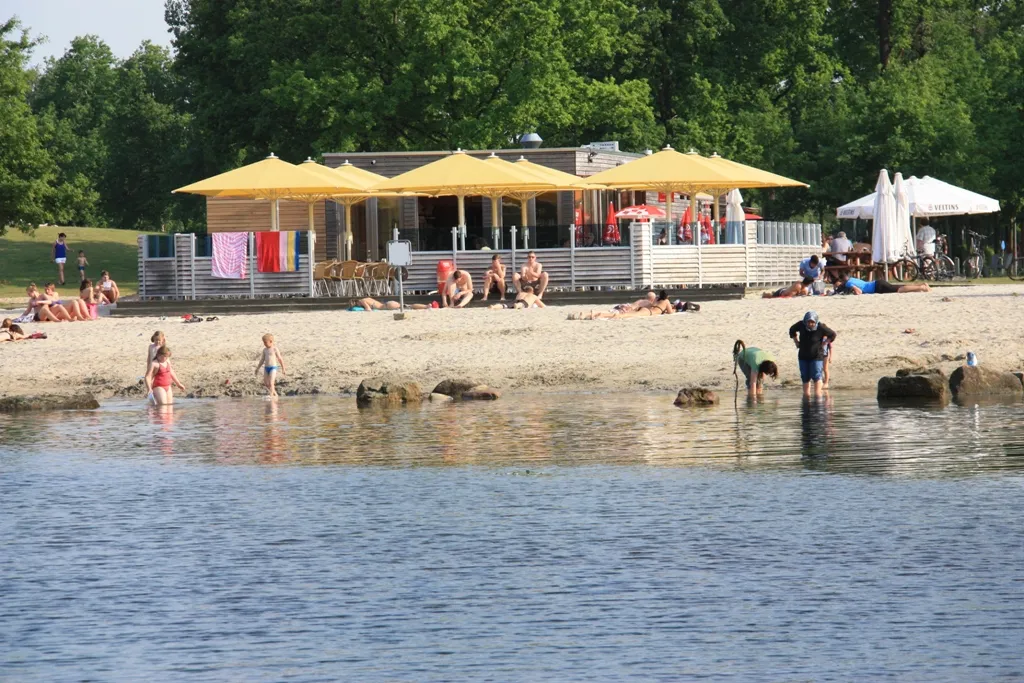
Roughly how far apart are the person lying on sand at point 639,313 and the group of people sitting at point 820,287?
2873mm

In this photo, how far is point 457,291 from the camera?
32.8 meters

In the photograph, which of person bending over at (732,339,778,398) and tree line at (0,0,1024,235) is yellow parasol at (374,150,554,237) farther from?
tree line at (0,0,1024,235)

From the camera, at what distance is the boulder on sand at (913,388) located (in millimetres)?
22484

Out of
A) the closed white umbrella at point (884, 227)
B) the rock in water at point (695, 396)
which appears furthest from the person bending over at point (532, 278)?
the rock in water at point (695, 396)

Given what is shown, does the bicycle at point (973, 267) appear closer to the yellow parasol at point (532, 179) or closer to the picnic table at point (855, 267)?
the picnic table at point (855, 267)

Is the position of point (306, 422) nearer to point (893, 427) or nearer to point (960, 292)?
point (893, 427)

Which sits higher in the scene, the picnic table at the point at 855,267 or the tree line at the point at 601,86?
the tree line at the point at 601,86

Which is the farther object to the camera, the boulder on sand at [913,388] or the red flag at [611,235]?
the red flag at [611,235]

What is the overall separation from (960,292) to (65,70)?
79908 millimetres

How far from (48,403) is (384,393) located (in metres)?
5.21

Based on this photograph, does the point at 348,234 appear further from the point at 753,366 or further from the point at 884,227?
the point at 753,366

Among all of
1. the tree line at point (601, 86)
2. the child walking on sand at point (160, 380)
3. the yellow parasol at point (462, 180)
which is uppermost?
the tree line at point (601, 86)

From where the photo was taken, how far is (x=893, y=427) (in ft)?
66.2

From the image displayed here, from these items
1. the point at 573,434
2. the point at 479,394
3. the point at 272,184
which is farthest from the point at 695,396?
the point at 272,184
